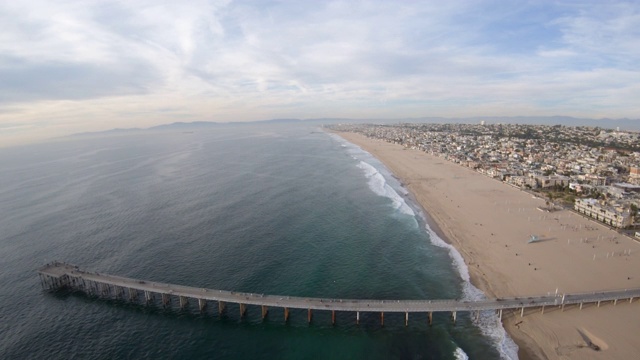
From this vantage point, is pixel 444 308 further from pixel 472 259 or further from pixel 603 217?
pixel 603 217

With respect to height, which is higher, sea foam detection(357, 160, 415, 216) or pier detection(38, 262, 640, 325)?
sea foam detection(357, 160, 415, 216)

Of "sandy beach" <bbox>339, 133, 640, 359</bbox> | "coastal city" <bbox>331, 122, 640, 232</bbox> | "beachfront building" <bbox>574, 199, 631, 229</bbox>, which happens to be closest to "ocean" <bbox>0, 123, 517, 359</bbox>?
"sandy beach" <bbox>339, 133, 640, 359</bbox>

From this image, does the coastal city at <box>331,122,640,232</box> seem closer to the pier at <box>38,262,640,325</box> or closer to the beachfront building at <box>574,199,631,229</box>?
the beachfront building at <box>574,199,631,229</box>

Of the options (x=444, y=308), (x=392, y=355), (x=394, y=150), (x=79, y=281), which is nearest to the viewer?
(x=392, y=355)

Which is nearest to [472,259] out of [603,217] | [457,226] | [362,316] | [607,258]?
[457,226]

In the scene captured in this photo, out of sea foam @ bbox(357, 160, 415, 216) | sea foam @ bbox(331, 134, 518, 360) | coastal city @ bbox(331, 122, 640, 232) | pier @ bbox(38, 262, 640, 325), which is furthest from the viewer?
sea foam @ bbox(357, 160, 415, 216)

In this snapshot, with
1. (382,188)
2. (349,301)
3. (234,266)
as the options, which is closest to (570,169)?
(382,188)
